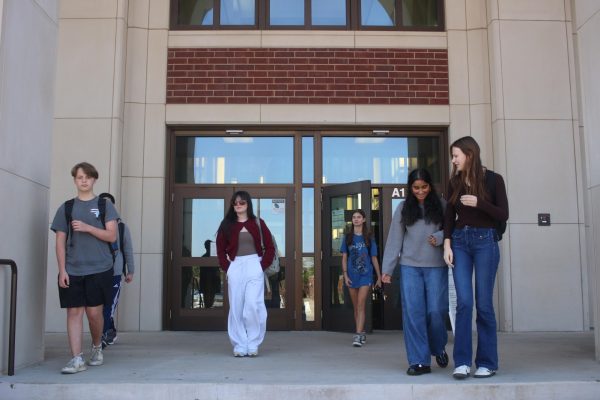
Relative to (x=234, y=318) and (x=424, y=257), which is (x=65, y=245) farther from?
(x=424, y=257)

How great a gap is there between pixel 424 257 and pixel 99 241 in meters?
2.89

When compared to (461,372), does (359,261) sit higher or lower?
higher

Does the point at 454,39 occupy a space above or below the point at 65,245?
above

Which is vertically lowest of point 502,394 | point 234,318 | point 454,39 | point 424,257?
point 502,394

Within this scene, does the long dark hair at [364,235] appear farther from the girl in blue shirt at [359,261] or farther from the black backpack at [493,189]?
the black backpack at [493,189]

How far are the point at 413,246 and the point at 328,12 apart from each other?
587 cm

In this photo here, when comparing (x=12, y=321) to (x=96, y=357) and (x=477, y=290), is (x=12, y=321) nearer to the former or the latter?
(x=96, y=357)

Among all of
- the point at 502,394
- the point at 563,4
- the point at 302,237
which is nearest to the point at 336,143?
the point at 302,237

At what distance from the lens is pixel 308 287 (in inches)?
388

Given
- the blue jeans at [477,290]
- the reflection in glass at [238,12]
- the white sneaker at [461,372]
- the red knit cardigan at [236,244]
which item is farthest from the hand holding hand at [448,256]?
the reflection in glass at [238,12]

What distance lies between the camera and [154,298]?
9.53 metres

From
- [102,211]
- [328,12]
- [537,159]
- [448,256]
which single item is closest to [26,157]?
[102,211]

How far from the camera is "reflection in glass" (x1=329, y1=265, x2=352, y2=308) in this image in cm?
945

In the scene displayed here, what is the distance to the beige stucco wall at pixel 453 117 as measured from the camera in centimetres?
924
